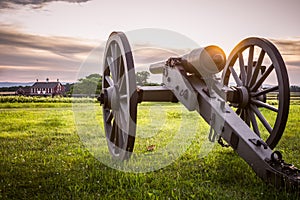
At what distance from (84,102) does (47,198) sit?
31.6 ft

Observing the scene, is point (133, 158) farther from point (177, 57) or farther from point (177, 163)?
point (177, 57)

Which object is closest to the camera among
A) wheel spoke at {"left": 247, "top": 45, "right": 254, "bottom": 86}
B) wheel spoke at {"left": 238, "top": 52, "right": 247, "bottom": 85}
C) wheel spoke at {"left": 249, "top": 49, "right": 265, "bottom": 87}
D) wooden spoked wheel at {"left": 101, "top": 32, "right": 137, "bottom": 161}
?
wooden spoked wheel at {"left": 101, "top": 32, "right": 137, "bottom": 161}

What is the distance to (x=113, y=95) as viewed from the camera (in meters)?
4.17

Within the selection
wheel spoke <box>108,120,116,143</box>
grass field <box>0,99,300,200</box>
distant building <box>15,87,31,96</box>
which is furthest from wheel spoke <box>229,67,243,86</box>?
distant building <box>15,87,31,96</box>

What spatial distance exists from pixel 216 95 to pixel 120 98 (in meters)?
1.01

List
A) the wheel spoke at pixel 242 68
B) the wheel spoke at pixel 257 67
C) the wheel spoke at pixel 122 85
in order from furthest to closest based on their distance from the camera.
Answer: the wheel spoke at pixel 242 68, the wheel spoke at pixel 257 67, the wheel spoke at pixel 122 85

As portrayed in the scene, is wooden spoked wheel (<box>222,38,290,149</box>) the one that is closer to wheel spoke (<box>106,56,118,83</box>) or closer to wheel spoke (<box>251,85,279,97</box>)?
wheel spoke (<box>251,85,279,97</box>)

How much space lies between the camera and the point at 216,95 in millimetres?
3982

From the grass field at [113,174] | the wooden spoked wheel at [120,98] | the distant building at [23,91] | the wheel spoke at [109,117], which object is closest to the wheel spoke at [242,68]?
the grass field at [113,174]

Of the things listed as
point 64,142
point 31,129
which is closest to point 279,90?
point 64,142

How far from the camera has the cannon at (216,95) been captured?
3.33 meters

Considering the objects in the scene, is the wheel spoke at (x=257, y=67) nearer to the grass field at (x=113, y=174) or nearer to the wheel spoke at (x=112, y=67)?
the grass field at (x=113, y=174)

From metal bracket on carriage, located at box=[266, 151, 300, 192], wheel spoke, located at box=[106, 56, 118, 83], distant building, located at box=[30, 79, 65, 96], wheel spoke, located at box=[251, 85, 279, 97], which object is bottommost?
distant building, located at box=[30, 79, 65, 96]

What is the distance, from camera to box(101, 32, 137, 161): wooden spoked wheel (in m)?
3.60
